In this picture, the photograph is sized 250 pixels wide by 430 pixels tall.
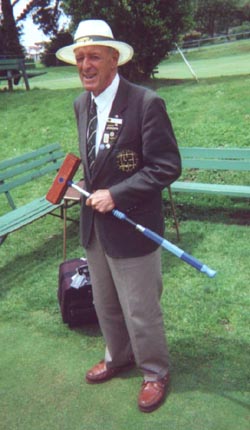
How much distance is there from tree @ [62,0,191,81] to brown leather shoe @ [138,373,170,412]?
9798 millimetres

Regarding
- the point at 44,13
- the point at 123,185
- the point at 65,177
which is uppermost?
the point at 123,185

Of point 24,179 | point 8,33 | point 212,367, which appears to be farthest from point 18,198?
point 8,33

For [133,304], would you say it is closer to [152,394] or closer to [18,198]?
[152,394]

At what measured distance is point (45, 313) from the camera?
4777 millimetres

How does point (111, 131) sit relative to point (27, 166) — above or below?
above

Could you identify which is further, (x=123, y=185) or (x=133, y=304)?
(x=133, y=304)

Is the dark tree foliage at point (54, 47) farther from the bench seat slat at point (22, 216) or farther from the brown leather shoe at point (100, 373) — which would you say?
the brown leather shoe at point (100, 373)

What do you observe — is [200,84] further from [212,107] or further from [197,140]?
[197,140]

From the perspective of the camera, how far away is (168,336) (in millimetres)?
4234

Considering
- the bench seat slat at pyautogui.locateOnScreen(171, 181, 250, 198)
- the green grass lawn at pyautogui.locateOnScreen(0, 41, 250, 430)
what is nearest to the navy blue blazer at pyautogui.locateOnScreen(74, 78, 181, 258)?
the green grass lawn at pyautogui.locateOnScreen(0, 41, 250, 430)

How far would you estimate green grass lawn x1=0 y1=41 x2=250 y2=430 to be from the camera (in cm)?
343

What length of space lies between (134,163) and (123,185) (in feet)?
0.47

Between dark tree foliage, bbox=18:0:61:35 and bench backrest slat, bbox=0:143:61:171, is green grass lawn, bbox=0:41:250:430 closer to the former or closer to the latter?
bench backrest slat, bbox=0:143:61:171

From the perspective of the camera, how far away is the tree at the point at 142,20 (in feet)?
38.9
